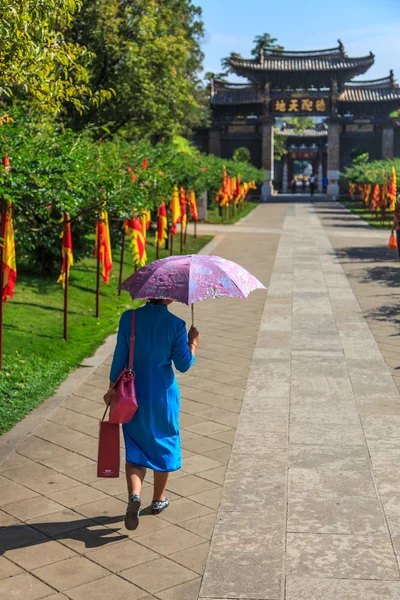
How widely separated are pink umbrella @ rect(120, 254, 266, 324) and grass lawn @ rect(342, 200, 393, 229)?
27.0 metres

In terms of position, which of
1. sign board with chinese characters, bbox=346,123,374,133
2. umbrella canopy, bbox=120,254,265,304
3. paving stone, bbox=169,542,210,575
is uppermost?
sign board with chinese characters, bbox=346,123,374,133

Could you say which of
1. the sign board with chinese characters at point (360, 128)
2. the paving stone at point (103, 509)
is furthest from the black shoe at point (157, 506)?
the sign board with chinese characters at point (360, 128)

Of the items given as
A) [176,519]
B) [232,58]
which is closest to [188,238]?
[176,519]

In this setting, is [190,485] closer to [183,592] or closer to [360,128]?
[183,592]

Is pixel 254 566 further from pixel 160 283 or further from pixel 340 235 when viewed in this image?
pixel 340 235

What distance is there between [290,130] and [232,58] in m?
13.5

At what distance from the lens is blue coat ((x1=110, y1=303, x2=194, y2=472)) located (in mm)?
5055

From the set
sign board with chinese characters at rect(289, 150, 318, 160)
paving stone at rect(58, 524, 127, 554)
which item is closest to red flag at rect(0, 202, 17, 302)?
paving stone at rect(58, 524, 127, 554)

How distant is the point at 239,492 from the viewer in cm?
571

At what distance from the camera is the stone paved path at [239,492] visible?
4.46 meters

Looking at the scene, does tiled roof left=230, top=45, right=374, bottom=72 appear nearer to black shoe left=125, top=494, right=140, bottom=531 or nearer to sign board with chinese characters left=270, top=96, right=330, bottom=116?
sign board with chinese characters left=270, top=96, right=330, bottom=116

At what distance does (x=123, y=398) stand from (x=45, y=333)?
653 cm

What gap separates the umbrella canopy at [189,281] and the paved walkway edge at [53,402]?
2148mm

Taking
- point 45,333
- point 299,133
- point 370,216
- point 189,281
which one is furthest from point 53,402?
point 299,133
